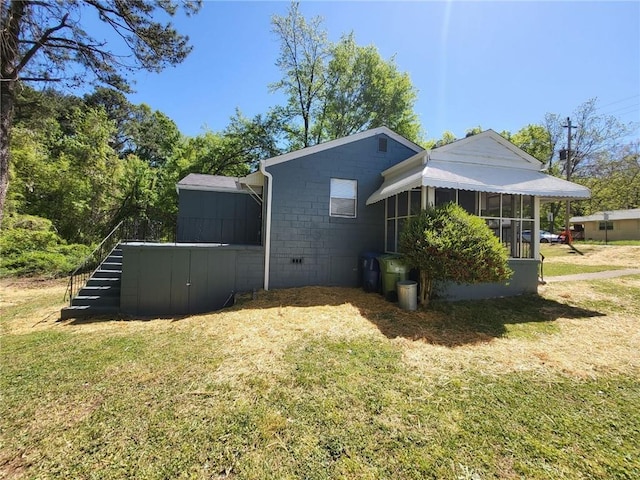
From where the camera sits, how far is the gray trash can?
21.0 feet

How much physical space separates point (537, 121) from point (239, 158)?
3079 cm

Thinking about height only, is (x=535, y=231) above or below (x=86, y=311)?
above

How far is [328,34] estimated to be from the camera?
20.2m

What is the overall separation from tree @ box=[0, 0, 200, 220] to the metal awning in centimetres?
744

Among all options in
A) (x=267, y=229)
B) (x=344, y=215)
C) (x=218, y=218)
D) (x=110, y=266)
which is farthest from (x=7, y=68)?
(x=344, y=215)

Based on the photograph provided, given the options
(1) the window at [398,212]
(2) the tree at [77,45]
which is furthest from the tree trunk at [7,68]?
(1) the window at [398,212]

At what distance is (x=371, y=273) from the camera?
7.91 m

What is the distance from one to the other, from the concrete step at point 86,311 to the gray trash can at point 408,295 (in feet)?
22.3

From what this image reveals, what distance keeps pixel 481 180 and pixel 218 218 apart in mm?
9127

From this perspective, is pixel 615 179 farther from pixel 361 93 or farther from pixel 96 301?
pixel 96 301

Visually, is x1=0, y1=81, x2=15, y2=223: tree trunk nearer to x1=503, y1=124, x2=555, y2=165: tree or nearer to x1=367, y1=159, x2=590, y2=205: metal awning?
x1=367, y1=159, x2=590, y2=205: metal awning

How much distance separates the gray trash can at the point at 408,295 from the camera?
6.40 meters

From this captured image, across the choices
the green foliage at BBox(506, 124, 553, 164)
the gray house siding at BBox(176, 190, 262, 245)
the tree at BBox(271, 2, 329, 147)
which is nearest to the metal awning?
the gray house siding at BBox(176, 190, 262, 245)

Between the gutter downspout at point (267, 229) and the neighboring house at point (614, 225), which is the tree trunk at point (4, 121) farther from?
the neighboring house at point (614, 225)
